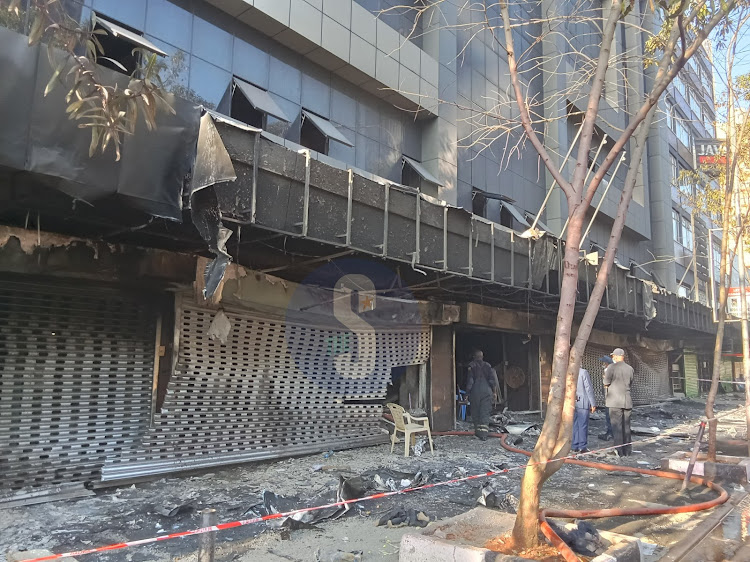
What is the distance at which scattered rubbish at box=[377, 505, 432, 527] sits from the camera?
19.6ft

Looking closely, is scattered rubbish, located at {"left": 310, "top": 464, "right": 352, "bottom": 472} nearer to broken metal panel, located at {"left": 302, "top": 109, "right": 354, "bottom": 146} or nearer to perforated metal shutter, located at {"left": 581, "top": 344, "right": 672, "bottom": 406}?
broken metal panel, located at {"left": 302, "top": 109, "right": 354, "bottom": 146}

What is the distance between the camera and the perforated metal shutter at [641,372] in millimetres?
20836

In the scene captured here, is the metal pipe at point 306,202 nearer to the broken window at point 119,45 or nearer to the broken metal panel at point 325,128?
the broken window at point 119,45

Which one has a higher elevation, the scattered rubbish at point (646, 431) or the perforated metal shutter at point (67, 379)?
the perforated metal shutter at point (67, 379)

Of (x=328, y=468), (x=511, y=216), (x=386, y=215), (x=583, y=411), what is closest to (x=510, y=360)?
(x=511, y=216)

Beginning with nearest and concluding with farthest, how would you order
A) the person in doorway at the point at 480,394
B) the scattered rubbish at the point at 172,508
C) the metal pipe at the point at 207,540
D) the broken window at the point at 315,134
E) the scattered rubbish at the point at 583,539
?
the metal pipe at the point at 207,540 < the scattered rubbish at the point at 583,539 < the scattered rubbish at the point at 172,508 < the broken window at the point at 315,134 < the person in doorway at the point at 480,394

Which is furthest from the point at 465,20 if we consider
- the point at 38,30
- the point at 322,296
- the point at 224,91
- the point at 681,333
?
the point at 681,333

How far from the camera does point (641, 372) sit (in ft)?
80.1

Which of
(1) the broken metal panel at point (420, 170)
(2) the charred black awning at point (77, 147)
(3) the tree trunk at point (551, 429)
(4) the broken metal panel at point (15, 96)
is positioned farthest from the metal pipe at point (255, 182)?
(1) the broken metal panel at point (420, 170)

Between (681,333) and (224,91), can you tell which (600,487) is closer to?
(224,91)

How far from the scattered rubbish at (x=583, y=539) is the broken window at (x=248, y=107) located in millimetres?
→ 8695

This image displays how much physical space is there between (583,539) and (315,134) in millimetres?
9786

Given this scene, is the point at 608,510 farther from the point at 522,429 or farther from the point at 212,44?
the point at 212,44

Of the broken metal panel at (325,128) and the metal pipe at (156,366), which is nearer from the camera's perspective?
the metal pipe at (156,366)
